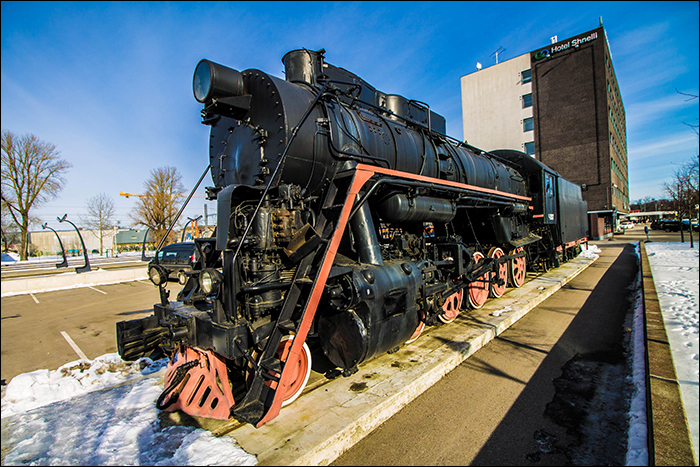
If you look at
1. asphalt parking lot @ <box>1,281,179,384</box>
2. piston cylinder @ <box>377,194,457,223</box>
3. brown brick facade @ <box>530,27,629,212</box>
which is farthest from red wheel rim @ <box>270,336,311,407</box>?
brown brick facade @ <box>530,27,629,212</box>

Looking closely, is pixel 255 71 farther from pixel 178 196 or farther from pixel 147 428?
pixel 178 196

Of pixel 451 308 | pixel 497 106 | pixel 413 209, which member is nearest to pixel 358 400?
pixel 413 209

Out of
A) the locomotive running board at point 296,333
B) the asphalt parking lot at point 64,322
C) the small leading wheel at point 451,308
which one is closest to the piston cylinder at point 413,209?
the locomotive running board at point 296,333

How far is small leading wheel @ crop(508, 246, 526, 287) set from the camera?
8.27 metres

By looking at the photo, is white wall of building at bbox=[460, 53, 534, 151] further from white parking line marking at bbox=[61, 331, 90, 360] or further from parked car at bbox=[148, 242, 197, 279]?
white parking line marking at bbox=[61, 331, 90, 360]

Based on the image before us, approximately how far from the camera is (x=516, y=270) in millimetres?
8602

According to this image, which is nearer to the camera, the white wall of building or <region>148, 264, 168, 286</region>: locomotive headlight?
<region>148, 264, 168, 286</region>: locomotive headlight

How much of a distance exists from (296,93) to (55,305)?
34.8 feet

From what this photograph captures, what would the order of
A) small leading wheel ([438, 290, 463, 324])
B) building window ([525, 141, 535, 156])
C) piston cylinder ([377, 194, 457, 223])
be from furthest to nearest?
1. building window ([525, 141, 535, 156])
2. small leading wheel ([438, 290, 463, 324])
3. piston cylinder ([377, 194, 457, 223])

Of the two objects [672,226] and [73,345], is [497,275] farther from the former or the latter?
[672,226]

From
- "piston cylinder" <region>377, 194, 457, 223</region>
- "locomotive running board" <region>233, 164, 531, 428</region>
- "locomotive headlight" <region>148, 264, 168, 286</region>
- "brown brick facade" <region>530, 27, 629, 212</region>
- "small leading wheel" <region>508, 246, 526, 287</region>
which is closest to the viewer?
"locomotive running board" <region>233, 164, 531, 428</region>

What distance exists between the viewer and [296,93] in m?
3.85

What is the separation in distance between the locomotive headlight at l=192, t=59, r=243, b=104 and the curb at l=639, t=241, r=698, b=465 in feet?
16.2

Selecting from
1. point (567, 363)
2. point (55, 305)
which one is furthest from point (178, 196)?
point (567, 363)
